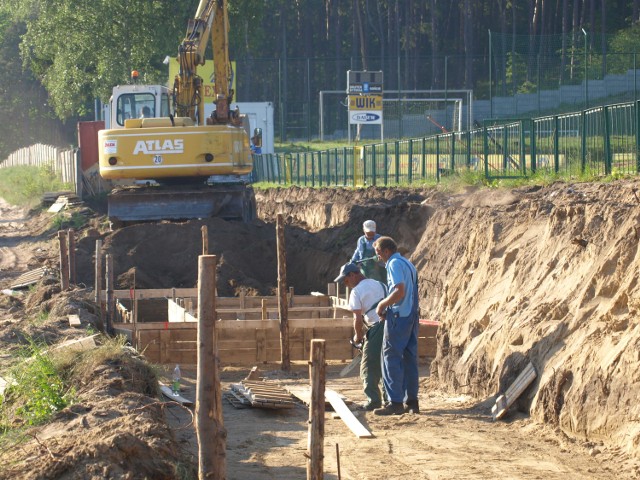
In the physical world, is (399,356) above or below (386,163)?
below

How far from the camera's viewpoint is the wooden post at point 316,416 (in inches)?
252

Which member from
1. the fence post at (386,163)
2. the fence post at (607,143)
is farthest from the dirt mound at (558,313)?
the fence post at (386,163)

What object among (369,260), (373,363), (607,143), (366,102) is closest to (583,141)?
(607,143)

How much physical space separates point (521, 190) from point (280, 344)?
21.4 ft

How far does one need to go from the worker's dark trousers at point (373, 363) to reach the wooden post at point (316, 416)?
432cm

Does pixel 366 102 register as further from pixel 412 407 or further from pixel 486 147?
pixel 412 407

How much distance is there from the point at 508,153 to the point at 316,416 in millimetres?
16647

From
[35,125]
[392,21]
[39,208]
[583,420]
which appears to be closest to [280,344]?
[583,420]

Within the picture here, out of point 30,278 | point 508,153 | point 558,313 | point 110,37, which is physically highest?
point 110,37

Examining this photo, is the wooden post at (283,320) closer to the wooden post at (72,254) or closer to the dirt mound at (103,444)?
the wooden post at (72,254)

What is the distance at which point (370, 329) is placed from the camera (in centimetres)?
1098

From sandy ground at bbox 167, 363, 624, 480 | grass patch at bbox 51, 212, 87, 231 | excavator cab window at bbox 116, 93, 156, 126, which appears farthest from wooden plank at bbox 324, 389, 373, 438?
grass patch at bbox 51, 212, 87, 231

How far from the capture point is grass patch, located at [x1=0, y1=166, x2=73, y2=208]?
153 ft

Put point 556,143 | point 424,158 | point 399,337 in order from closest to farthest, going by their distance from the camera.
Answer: point 399,337, point 556,143, point 424,158
